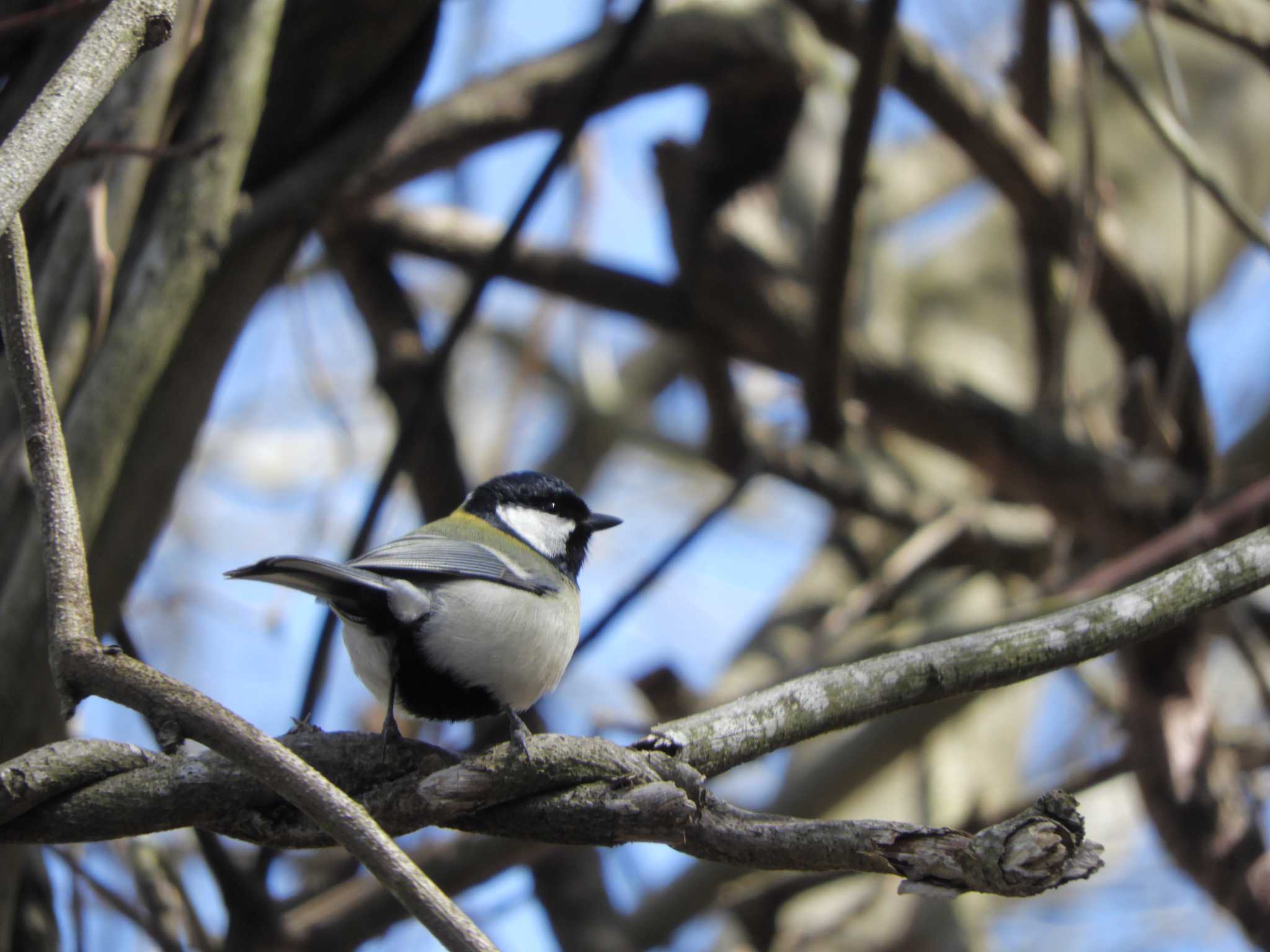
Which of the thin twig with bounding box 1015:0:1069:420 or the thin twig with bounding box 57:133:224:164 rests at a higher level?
the thin twig with bounding box 1015:0:1069:420

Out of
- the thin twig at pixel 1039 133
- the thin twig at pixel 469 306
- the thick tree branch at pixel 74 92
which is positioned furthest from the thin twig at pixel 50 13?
the thin twig at pixel 1039 133

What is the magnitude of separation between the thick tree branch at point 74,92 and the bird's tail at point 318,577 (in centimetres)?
42

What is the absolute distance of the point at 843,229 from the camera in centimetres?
290

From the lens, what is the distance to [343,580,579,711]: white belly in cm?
162

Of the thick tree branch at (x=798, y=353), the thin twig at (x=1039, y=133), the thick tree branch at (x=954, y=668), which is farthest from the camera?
the thin twig at (x=1039, y=133)

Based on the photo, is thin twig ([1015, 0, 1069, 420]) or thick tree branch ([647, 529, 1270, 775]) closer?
thick tree branch ([647, 529, 1270, 775])

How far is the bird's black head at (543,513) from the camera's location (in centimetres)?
224

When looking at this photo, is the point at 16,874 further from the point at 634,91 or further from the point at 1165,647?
the point at 1165,647

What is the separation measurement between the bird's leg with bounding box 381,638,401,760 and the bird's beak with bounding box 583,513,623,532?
2.20 feet

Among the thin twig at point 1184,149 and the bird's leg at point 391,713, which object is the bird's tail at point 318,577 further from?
the thin twig at point 1184,149

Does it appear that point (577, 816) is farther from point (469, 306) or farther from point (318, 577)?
point (469, 306)

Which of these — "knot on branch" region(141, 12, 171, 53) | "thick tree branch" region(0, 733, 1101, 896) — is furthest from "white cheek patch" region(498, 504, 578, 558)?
"knot on branch" region(141, 12, 171, 53)

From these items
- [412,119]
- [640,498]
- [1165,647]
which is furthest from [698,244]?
[640,498]

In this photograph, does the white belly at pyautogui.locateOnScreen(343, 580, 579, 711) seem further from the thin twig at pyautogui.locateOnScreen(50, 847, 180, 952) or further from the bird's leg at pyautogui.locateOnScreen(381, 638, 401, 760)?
the thin twig at pyautogui.locateOnScreen(50, 847, 180, 952)
